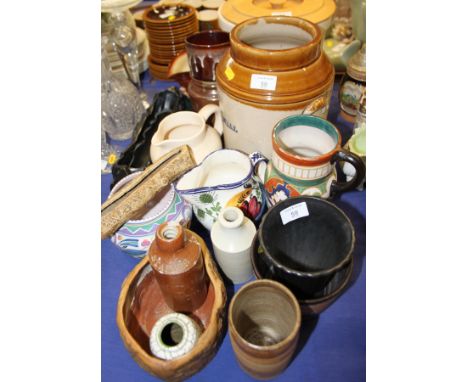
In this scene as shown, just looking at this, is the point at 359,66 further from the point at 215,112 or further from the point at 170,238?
the point at 170,238

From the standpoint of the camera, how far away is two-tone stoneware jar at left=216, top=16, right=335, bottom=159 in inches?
32.7

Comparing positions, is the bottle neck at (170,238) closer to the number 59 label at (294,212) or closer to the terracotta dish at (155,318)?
the terracotta dish at (155,318)

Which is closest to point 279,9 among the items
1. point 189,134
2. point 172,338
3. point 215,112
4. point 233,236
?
point 215,112

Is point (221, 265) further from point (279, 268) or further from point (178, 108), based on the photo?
point (178, 108)

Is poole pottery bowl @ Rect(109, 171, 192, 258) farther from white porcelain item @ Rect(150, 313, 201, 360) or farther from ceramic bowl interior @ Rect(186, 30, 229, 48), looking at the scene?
ceramic bowl interior @ Rect(186, 30, 229, 48)

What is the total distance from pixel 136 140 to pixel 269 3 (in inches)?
25.4

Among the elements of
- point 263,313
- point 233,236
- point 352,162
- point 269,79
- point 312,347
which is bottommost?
point 312,347

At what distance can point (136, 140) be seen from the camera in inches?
41.9

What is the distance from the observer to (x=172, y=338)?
2.19 feet

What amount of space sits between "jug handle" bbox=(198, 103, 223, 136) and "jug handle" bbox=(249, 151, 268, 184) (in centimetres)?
22

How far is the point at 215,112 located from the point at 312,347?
0.69m

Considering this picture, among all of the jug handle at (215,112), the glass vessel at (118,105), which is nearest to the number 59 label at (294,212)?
the jug handle at (215,112)

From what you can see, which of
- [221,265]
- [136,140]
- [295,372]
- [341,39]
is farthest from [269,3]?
[295,372]

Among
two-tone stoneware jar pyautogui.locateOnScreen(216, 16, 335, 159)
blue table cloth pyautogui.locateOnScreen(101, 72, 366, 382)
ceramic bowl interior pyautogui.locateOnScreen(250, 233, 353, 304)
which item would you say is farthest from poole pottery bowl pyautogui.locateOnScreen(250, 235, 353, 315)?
two-tone stoneware jar pyautogui.locateOnScreen(216, 16, 335, 159)
